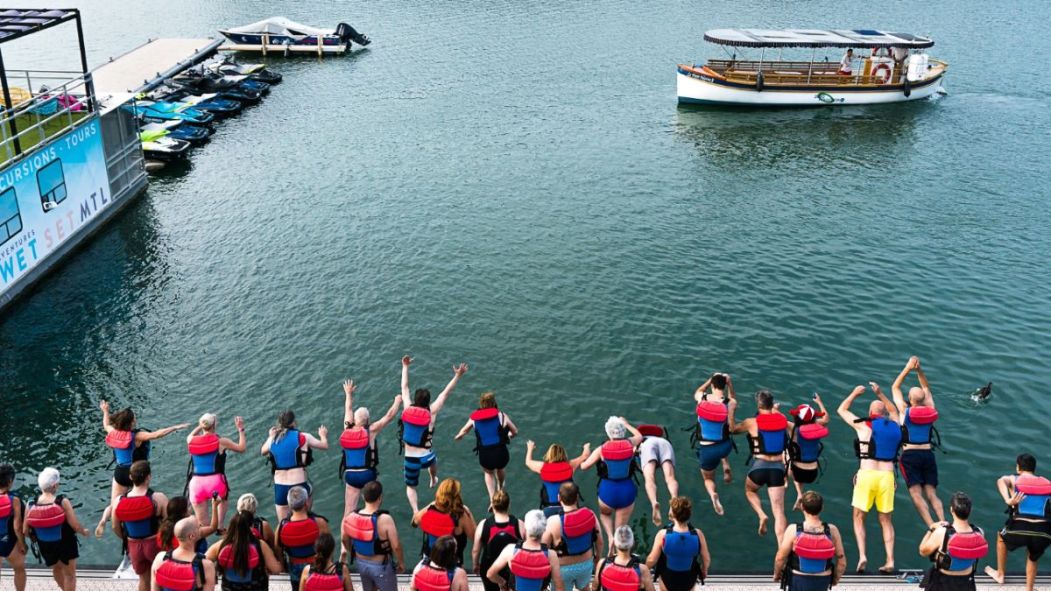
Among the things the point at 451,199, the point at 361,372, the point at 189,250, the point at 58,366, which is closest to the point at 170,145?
the point at 189,250

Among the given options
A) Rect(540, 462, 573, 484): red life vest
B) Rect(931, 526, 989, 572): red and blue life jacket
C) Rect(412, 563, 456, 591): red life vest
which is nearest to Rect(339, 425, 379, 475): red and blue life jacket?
Rect(540, 462, 573, 484): red life vest

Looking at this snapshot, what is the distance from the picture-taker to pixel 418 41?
7419 centimetres

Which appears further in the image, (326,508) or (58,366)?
(58,366)

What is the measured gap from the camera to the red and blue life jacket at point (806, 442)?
1543 centimetres

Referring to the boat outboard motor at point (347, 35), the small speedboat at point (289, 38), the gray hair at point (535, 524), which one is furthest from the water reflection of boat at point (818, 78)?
the gray hair at point (535, 524)

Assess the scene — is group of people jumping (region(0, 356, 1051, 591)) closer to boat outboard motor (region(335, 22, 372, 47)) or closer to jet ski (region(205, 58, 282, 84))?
jet ski (region(205, 58, 282, 84))

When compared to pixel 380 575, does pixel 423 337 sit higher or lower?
lower

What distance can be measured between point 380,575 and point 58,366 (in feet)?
58.0

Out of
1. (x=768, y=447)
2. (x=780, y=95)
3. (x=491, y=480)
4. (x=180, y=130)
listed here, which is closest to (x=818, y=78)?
(x=780, y=95)

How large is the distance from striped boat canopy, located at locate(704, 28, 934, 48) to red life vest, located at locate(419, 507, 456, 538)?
4678 cm

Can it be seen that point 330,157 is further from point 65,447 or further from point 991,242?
point 991,242

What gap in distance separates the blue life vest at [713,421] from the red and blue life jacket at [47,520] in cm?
1031

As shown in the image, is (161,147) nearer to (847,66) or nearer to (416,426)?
(416,426)

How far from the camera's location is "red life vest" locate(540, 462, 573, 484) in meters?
13.5
